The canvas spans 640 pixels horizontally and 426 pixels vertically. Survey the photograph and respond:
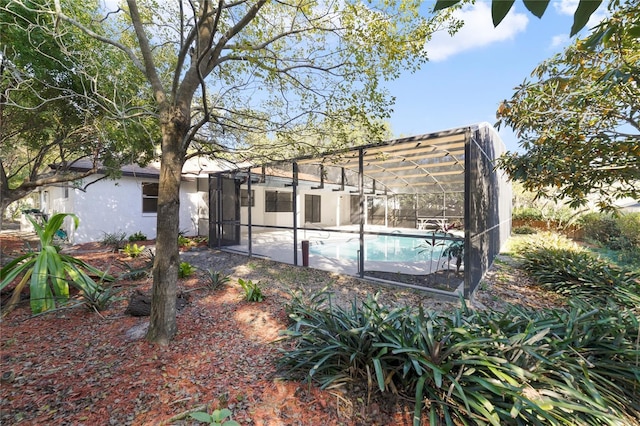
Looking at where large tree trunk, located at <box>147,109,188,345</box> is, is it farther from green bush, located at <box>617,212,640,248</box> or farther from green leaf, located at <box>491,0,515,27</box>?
green bush, located at <box>617,212,640,248</box>

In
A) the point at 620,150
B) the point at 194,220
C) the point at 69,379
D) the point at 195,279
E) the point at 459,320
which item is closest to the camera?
the point at 69,379

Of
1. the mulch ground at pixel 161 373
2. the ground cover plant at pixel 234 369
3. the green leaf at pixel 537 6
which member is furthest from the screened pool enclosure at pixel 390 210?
the green leaf at pixel 537 6

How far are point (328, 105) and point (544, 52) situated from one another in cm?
330

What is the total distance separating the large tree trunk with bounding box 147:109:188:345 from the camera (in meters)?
3.15

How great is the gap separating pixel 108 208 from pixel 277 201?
7933 mm

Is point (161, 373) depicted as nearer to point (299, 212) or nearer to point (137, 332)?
point (137, 332)

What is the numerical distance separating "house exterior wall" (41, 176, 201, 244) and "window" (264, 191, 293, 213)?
442 cm

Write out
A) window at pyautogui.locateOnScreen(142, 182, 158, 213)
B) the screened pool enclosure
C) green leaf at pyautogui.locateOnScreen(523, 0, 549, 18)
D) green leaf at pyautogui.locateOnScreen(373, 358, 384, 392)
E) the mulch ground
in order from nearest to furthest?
green leaf at pyautogui.locateOnScreen(523, 0, 549, 18)
green leaf at pyautogui.locateOnScreen(373, 358, 384, 392)
the mulch ground
the screened pool enclosure
window at pyautogui.locateOnScreen(142, 182, 158, 213)

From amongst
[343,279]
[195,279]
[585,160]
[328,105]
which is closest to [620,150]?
[585,160]

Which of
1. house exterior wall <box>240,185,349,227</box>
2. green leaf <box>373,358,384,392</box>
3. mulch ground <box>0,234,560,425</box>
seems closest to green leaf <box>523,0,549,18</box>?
green leaf <box>373,358,384,392</box>

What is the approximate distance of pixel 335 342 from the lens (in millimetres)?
2557

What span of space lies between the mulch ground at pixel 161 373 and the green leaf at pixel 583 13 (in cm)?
243

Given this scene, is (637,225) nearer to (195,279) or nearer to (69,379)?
Result: (195,279)

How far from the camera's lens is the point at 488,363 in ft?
6.76
